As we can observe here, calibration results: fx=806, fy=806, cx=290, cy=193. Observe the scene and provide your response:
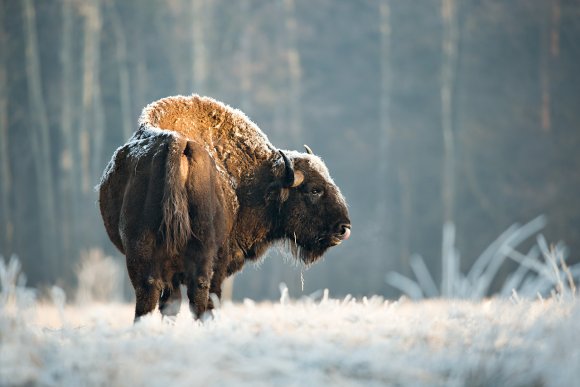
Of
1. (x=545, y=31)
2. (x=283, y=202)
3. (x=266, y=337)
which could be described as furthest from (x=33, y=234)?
(x=266, y=337)

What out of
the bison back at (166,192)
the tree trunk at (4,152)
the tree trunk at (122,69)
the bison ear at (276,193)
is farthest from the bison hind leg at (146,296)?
the tree trunk at (4,152)

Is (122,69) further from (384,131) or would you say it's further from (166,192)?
(166,192)

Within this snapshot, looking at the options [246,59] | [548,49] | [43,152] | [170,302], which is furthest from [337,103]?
[170,302]

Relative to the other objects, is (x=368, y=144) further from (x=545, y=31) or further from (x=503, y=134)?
(x=545, y=31)

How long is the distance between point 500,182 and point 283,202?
23423 millimetres

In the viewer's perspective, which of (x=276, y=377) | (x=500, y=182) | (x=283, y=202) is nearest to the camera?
(x=276, y=377)

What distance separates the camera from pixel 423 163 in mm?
31141

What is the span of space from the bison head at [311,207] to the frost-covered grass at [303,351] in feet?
9.31

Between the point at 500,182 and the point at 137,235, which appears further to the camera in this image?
the point at 500,182

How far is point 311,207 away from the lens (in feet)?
25.1

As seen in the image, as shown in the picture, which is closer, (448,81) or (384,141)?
(448,81)

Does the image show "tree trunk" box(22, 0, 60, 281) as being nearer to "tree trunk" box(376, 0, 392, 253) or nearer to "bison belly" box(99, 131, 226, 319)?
"tree trunk" box(376, 0, 392, 253)

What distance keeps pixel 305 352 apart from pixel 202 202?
215 centimetres

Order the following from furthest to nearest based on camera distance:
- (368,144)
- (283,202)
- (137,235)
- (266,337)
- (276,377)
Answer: (368,144)
(283,202)
(137,235)
(266,337)
(276,377)
